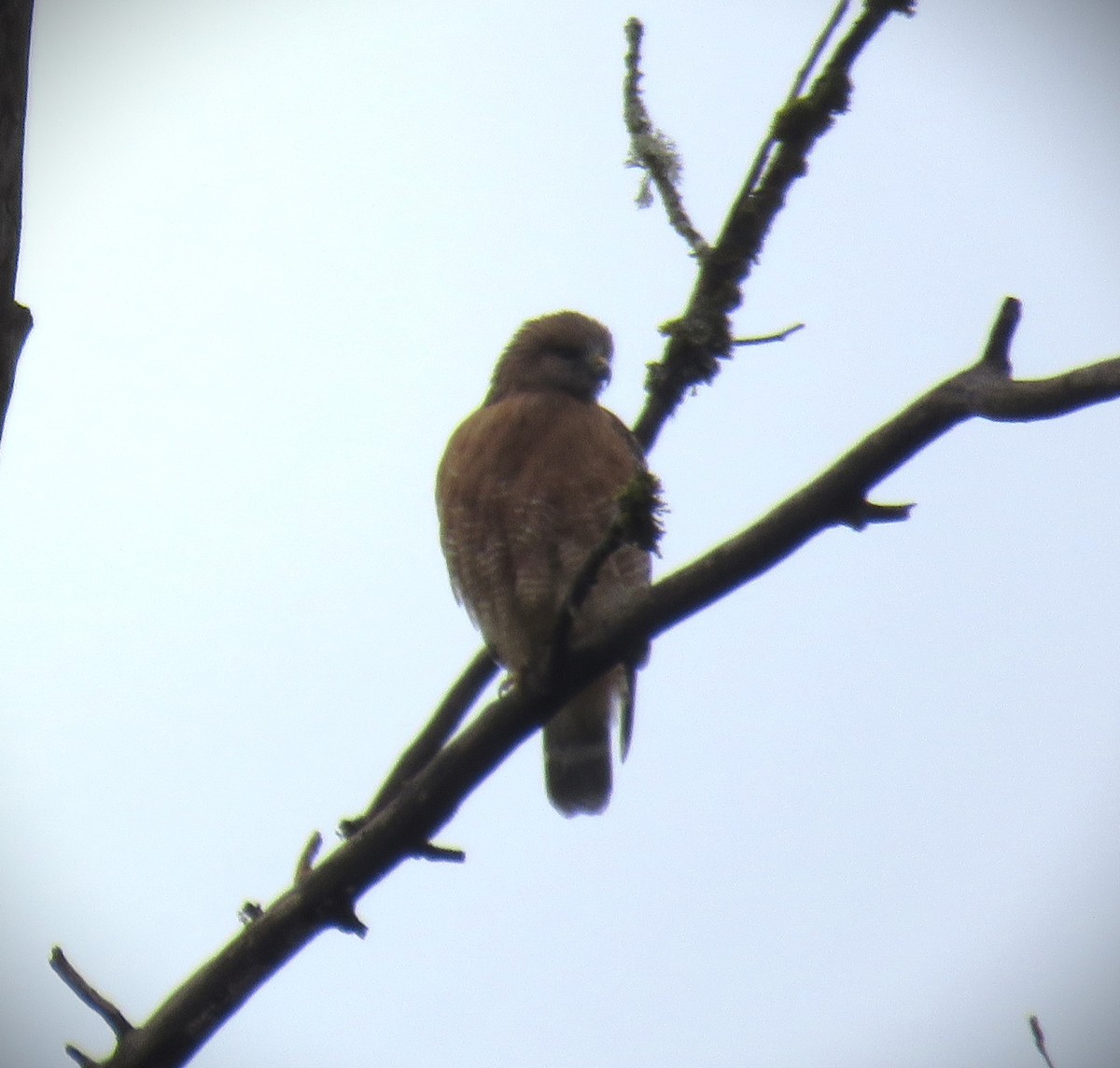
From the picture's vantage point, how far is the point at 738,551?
9.53ft

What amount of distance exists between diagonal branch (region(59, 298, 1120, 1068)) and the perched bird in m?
1.25

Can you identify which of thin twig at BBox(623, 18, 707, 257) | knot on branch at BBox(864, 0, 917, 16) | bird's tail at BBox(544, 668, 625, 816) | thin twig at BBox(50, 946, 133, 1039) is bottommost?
thin twig at BBox(50, 946, 133, 1039)

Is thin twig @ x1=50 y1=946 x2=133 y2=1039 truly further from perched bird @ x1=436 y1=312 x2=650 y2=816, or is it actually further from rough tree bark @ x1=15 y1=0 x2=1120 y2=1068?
perched bird @ x1=436 y1=312 x2=650 y2=816

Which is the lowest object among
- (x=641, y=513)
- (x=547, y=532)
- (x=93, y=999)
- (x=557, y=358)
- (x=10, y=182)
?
(x=93, y=999)

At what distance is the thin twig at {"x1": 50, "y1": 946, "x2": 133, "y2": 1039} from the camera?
128 inches

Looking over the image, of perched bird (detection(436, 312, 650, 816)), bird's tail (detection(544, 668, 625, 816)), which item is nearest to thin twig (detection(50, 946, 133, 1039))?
perched bird (detection(436, 312, 650, 816))

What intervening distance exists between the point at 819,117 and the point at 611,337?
2622 millimetres

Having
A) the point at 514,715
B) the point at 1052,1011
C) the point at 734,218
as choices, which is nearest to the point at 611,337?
the point at 734,218

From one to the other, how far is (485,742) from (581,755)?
223cm

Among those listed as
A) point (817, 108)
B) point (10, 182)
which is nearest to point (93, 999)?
point (10, 182)

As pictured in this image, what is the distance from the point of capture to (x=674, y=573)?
2.97m

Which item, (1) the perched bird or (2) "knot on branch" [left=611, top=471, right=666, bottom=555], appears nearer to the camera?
(2) "knot on branch" [left=611, top=471, right=666, bottom=555]

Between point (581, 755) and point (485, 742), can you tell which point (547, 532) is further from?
point (485, 742)

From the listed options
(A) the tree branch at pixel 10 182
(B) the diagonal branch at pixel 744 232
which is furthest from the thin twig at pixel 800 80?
(A) the tree branch at pixel 10 182
